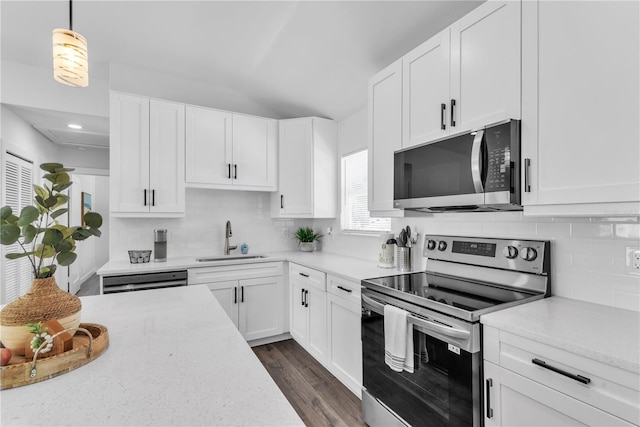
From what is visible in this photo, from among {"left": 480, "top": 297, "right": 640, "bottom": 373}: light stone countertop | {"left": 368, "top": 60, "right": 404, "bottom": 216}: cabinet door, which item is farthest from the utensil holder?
{"left": 480, "top": 297, "right": 640, "bottom": 373}: light stone countertop

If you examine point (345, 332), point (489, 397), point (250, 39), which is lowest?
point (345, 332)

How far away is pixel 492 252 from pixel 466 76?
102 centimetres

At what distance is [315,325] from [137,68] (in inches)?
123

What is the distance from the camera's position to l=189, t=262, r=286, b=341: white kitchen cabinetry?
3090 millimetres

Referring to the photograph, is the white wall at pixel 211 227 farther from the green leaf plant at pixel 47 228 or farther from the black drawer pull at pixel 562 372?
the black drawer pull at pixel 562 372

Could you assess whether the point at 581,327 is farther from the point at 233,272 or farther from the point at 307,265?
the point at 233,272

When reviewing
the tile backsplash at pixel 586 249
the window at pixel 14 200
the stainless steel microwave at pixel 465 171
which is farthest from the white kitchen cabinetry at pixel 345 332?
the window at pixel 14 200

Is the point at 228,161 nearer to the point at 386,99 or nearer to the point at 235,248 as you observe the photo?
the point at 235,248

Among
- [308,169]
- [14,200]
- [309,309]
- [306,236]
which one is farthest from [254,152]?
[14,200]

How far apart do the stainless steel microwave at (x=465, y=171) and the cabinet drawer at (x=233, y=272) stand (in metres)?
1.68

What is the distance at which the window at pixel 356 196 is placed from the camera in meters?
3.26

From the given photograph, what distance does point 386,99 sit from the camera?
233 cm

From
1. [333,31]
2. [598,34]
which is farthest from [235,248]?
[598,34]

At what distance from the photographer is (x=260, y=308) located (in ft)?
10.9
